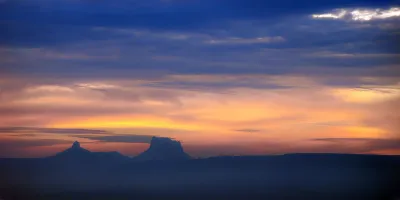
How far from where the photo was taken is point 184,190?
68875 mm

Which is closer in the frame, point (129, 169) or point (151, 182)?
point (151, 182)

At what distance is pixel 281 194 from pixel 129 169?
26.1m

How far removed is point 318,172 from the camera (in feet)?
250

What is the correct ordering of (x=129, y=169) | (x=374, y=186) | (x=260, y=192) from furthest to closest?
1. (x=129, y=169)
2. (x=260, y=192)
3. (x=374, y=186)

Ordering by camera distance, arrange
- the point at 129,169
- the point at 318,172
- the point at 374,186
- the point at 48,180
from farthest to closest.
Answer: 1. the point at 129,169
2. the point at 318,172
3. the point at 48,180
4. the point at 374,186

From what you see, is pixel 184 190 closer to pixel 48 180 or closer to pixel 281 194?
pixel 281 194

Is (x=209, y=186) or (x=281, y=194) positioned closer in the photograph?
(x=281, y=194)

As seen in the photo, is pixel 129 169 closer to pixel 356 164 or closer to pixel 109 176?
pixel 109 176

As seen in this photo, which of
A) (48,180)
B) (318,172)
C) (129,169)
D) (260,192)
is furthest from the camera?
(129,169)

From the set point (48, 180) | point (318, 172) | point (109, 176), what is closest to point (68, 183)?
point (48, 180)

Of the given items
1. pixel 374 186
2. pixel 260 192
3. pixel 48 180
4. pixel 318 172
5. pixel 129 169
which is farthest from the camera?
pixel 129 169

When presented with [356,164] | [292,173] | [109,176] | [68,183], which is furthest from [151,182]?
[356,164]

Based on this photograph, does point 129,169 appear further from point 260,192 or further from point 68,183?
point 260,192

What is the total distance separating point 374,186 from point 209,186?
1939 cm
